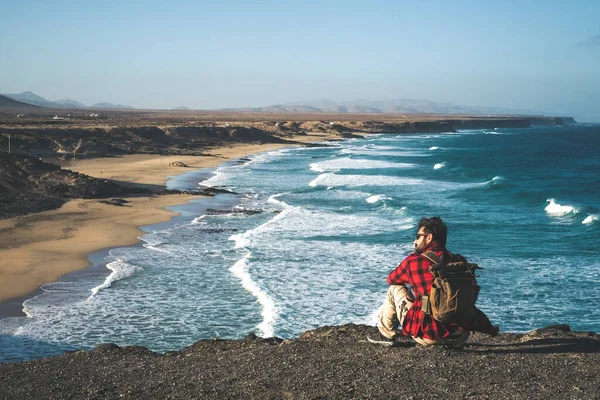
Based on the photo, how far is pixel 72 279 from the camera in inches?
653

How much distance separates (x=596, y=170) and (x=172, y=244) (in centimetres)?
4368

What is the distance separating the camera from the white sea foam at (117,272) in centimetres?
1587

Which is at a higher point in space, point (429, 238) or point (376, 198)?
point (429, 238)

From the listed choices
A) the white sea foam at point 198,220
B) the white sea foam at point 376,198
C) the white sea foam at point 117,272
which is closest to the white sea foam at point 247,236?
the white sea foam at point 198,220

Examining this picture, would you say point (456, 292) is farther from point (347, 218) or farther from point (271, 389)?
point (347, 218)

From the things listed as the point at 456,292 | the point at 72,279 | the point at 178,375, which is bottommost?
the point at 72,279

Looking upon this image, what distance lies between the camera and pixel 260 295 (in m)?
15.3

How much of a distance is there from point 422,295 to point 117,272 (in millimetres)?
12289

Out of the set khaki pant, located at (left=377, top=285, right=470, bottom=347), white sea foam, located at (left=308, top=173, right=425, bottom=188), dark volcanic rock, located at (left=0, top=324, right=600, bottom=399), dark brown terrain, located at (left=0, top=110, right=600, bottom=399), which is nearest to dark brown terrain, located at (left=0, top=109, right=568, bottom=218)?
white sea foam, located at (left=308, top=173, right=425, bottom=188)

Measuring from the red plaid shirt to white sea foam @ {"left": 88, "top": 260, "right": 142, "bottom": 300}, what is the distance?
401 inches

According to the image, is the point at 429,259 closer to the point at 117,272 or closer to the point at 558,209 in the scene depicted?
the point at 117,272

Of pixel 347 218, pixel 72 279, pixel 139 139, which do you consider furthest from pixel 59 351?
pixel 139 139

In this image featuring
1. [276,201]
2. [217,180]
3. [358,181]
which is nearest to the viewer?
[276,201]

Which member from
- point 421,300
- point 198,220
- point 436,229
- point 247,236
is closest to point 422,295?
point 421,300
